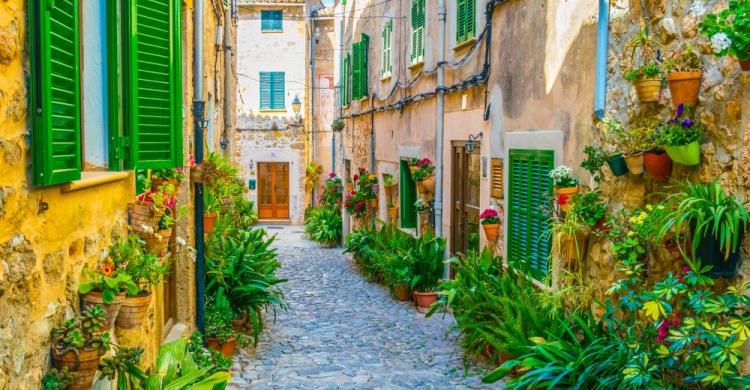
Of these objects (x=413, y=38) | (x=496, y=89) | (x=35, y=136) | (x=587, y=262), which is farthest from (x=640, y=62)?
(x=413, y=38)

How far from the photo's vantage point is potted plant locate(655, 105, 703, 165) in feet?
14.3

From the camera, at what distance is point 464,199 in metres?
10.0

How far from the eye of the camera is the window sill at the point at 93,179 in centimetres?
323

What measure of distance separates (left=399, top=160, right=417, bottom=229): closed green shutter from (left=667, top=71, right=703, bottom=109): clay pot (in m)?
8.11

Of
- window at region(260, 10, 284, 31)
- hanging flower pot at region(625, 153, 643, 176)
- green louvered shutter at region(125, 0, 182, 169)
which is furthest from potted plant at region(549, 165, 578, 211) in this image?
window at region(260, 10, 284, 31)

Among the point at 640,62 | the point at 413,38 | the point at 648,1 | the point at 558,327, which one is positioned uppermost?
the point at 413,38

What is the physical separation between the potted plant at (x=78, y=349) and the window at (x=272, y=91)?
902 inches

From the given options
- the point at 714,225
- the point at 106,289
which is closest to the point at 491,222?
the point at 714,225

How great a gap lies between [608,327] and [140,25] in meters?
3.65

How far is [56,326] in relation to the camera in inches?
123

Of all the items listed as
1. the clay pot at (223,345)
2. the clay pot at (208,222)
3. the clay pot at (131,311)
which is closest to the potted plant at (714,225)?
the clay pot at (131,311)

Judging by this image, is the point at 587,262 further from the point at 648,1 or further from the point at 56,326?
the point at 56,326

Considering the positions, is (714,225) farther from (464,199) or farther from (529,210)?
(464,199)

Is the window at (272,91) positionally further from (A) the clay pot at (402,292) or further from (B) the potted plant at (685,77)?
(B) the potted plant at (685,77)
